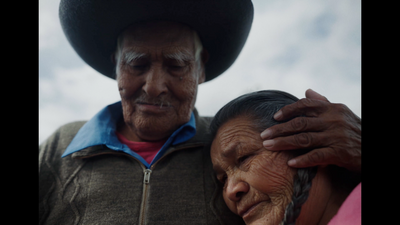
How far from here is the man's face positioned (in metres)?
2.19

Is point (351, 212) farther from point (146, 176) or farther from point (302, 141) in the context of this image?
point (146, 176)

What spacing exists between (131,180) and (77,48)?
1.44 m

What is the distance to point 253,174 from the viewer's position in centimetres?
159

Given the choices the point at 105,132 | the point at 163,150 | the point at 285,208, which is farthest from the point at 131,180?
the point at 285,208

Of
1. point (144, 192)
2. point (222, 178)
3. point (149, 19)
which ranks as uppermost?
point (149, 19)

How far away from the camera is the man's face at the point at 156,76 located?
2.19m

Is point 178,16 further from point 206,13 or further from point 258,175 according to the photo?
point 258,175

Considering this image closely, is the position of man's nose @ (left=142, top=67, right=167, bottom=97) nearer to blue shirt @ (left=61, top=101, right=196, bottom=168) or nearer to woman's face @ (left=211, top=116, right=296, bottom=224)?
blue shirt @ (left=61, top=101, right=196, bottom=168)

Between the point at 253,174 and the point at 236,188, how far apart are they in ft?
0.43

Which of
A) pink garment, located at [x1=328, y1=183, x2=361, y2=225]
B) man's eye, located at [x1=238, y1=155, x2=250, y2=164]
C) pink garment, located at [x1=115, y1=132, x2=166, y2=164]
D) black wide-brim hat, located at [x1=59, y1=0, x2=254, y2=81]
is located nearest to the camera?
pink garment, located at [x1=328, y1=183, x2=361, y2=225]

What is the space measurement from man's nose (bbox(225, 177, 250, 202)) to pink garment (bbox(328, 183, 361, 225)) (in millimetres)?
471

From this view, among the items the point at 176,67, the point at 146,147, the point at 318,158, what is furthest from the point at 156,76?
the point at 318,158

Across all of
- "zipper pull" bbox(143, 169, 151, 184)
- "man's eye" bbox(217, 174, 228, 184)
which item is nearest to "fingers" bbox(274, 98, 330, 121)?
"man's eye" bbox(217, 174, 228, 184)

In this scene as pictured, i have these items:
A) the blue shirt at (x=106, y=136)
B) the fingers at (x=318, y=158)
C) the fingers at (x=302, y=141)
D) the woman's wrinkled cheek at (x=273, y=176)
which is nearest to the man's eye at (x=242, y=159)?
the woman's wrinkled cheek at (x=273, y=176)
